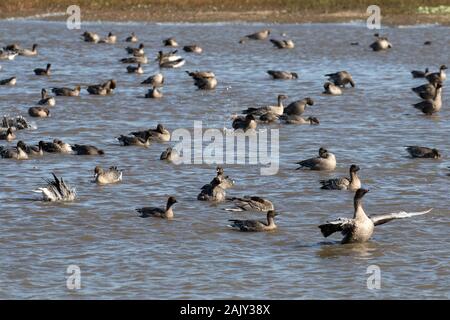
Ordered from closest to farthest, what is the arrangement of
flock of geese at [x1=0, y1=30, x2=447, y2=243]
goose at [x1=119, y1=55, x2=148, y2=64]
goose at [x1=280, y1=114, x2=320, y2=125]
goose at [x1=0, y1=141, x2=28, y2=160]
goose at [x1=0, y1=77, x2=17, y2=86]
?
flock of geese at [x1=0, y1=30, x2=447, y2=243] → goose at [x1=0, y1=141, x2=28, y2=160] → goose at [x1=280, y1=114, x2=320, y2=125] → goose at [x1=0, y1=77, x2=17, y2=86] → goose at [x1=119, y1=55, x2=148, y2=64]

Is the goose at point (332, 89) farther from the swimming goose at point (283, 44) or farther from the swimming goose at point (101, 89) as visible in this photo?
the swimming goose at point (283, 44)

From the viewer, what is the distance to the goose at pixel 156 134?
30500 mm

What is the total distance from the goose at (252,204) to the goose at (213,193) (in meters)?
0.40

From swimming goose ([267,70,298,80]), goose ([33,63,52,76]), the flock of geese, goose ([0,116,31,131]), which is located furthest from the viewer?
goose ([33,63,52,76])

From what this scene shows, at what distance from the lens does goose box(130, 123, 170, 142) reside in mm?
30500

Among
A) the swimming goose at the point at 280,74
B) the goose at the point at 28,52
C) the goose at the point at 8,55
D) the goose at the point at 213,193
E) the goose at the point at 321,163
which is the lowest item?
the goose at the point at 213,193

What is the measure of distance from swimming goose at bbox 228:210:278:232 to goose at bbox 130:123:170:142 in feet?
30.0

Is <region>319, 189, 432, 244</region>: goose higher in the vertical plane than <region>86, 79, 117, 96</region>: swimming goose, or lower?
lower

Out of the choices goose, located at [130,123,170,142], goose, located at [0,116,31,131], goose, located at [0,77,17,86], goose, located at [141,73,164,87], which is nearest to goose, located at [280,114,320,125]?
goose, located at [130,123,170,142]

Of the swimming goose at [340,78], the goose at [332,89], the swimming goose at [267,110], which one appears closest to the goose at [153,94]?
the swimming goose at [267,110]

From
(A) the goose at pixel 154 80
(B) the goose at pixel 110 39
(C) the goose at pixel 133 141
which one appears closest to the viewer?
(C) the goose at pixel 133 141

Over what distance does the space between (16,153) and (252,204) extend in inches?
302

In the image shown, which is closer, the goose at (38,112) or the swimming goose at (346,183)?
the swimming goose at (346,183)

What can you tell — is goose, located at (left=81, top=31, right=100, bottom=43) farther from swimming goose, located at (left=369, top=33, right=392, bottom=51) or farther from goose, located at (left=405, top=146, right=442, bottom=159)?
goose, located at (left=405, top=146, right=442, bottom=159)
